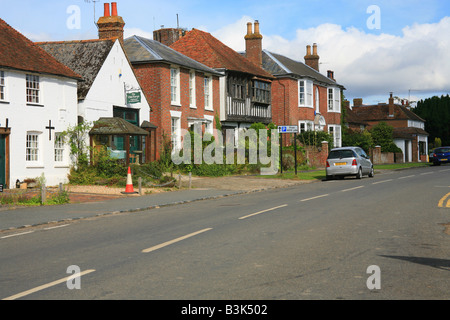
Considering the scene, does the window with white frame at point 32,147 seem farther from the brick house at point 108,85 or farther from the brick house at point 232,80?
the brick house at point 232,80

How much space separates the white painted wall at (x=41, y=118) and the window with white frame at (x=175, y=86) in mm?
9287

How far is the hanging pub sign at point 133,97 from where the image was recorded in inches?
1196

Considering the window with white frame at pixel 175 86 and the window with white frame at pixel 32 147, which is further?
the window with white frame at pixel 175 86

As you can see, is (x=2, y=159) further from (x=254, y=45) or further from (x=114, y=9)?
(x=254, y=45)

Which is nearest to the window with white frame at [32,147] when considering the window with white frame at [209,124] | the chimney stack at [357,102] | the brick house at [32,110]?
the brick house at [32,110]

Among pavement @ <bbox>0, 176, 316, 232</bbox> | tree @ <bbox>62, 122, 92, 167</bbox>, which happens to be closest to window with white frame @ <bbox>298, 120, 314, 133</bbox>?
pavement @ <bbox>0, 176, 316, 232</bbox>

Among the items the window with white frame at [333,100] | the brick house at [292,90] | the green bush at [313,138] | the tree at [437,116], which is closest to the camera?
the green bush at [313,138]

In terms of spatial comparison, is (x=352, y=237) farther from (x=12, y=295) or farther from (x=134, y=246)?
(x=12, y=295)

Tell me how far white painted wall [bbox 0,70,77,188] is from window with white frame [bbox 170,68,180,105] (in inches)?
366

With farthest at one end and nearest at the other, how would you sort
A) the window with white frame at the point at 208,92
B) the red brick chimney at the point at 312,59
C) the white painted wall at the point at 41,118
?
1. the red brick chimney at the point at 312,59
2. the window with white frame at the point at 208,92
3. the white painted wall at the point at 41,118

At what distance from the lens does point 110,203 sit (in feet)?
61.2

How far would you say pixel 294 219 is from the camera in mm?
13164

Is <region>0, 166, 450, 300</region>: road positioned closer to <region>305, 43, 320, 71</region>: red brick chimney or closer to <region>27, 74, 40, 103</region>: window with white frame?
<region>27, 74, 40, 103</region>: window with white frame

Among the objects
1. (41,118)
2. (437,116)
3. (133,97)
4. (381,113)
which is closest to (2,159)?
(41,118)
